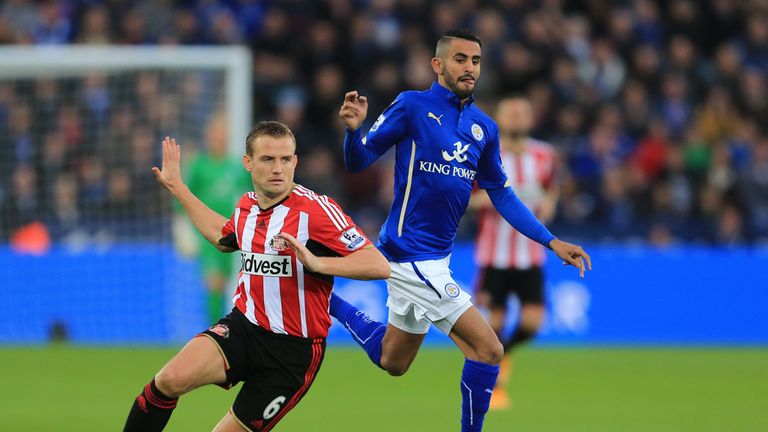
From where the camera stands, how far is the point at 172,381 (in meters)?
5.09

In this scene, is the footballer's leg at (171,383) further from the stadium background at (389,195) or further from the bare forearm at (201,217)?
the stadium background at (389,195)

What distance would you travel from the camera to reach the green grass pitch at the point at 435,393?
25.4 ft

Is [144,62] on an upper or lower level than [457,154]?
upper

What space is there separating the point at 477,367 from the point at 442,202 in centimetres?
89

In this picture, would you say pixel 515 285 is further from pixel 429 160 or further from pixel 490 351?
pixel 429 160

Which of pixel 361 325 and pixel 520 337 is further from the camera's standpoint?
pixel 520 337

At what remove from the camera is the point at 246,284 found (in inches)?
214

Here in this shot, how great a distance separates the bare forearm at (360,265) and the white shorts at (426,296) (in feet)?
3.55

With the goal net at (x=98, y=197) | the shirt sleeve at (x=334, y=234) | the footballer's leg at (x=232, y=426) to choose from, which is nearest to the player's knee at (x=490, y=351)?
the shirt sleeve at (x=334, y=234)

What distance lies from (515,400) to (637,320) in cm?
500

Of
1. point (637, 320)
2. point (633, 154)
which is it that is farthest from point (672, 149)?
point (637, 320)

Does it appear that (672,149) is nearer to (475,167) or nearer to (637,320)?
(637,320)

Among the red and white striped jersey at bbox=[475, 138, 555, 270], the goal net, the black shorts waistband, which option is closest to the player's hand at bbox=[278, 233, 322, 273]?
the black shorts waistband

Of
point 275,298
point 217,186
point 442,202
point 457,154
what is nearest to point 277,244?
point 275,298
